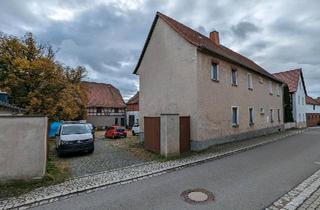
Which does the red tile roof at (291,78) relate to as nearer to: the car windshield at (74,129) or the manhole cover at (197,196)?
the car windshield at (74,129)

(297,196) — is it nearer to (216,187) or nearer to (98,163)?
(216,187)

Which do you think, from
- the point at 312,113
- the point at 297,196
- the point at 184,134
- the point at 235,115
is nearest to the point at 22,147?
the point at 184,134

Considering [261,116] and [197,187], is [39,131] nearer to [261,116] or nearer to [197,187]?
[197,187]

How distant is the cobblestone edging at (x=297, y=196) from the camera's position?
4.99 meters

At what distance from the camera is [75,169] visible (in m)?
8.79

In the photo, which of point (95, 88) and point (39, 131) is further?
point (95, 88)

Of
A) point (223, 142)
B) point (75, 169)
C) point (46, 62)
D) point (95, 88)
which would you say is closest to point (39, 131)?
point (75, 169)

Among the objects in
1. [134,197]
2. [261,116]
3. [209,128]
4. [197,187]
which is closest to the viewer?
[134,197]

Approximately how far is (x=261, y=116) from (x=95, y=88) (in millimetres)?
31791

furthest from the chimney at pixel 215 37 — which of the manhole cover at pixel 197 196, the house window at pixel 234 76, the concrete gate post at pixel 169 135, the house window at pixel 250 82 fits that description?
the manhole cover at pixel 197 196

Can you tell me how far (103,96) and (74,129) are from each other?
2957 centimetres

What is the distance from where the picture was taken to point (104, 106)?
39.3 metres

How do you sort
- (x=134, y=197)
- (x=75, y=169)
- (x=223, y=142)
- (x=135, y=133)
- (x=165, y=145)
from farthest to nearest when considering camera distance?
(x=135, y=133) < (x=223, y=142) < (x=165, y=145) < (x=75, y=169) < (x=134, y=197)

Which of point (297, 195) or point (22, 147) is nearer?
point (297, 195)
